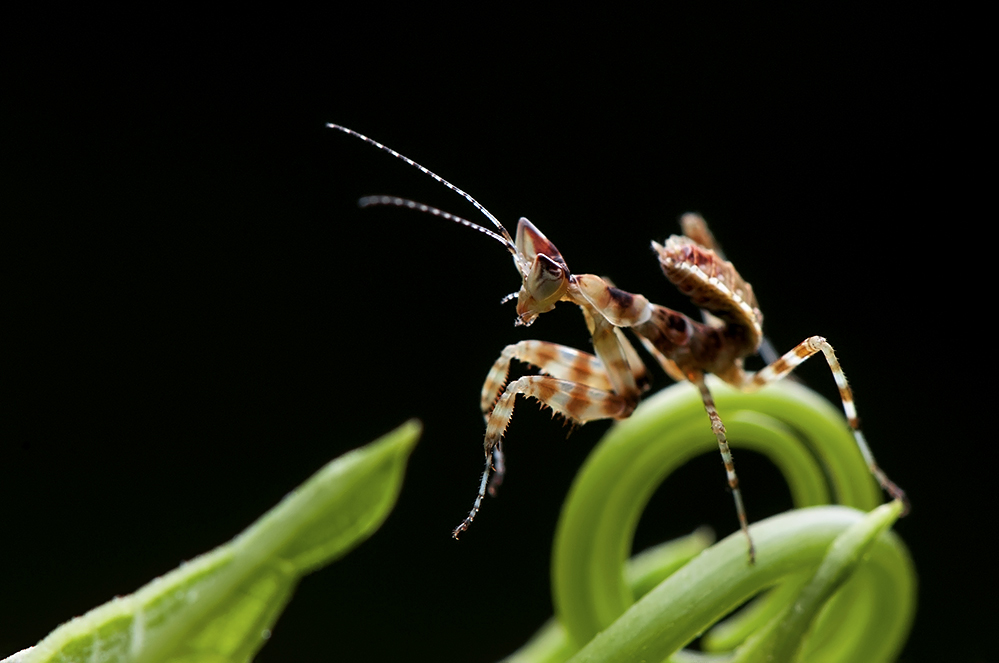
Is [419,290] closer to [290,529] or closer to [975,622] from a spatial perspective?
[975,622]

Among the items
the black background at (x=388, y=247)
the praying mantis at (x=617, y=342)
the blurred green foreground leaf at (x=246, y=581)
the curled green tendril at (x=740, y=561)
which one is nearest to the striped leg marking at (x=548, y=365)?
the praying mantis at (x=617, y=342)

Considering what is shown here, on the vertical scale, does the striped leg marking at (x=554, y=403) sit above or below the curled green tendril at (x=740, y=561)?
above

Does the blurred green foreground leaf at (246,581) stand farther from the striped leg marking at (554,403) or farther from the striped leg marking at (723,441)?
the striped leg marking at (554,403)

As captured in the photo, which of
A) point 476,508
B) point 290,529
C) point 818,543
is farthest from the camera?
point 476,508

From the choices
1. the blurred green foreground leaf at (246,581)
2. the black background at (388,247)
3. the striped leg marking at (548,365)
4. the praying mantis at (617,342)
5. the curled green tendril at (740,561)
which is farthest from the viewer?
the black background at (388,247)

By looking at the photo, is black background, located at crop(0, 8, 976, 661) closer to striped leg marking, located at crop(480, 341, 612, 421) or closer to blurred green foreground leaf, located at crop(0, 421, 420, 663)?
striped leg marking, located at crop(480, 341, 612, 421)

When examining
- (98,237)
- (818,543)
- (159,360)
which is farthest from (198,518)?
(818,543)
